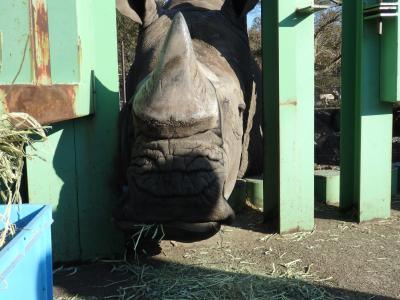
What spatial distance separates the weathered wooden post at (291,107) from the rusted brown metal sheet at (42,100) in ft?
6.02

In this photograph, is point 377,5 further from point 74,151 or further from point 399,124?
point 399,124

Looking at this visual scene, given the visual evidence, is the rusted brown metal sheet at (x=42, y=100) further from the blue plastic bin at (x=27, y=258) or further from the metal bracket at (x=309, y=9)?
the metal bracket at (x=309, y=9)

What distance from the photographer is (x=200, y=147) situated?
312 cm

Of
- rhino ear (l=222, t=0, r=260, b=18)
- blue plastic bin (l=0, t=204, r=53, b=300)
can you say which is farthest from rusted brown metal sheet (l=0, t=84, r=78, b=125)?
rhino ear (l=222, t=0, r=260, b=18)

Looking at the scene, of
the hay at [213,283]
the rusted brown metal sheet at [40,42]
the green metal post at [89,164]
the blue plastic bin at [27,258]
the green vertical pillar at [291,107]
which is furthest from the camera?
the green vertical pillar at [291,107]

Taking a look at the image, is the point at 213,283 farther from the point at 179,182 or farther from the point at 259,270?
the point at 179,182

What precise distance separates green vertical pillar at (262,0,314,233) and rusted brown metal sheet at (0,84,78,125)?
6.01 ft

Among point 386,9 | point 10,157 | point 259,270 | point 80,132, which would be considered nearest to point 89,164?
point 80,132

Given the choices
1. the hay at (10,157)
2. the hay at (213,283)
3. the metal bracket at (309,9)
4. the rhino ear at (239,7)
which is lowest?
the hay at (213,283)

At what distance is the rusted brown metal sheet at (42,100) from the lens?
3025mm

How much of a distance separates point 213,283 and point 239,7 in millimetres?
2451

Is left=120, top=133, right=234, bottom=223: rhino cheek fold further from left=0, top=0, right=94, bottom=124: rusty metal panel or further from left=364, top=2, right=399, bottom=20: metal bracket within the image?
left=364, top=2, right=399, bottom=20: metal bracket

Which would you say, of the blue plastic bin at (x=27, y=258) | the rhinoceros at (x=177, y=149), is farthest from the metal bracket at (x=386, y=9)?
the blue plastic bin at (x=27, y=258)

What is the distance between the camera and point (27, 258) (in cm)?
194
